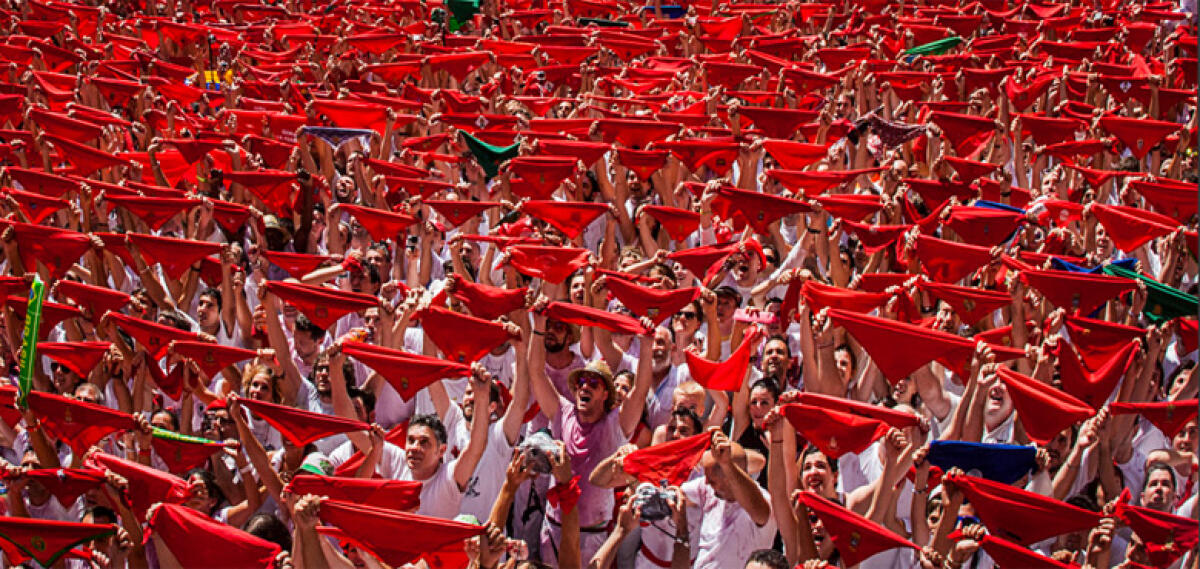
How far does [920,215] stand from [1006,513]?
4.24 meters

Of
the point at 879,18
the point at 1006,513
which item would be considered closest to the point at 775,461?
the point at 1006,513

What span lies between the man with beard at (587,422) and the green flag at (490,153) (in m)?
3.65

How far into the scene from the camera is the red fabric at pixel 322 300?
23.9 ft

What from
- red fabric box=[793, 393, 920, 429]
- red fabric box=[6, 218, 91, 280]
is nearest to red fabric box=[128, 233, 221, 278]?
red fabric box=[6, 218, 91, 280]

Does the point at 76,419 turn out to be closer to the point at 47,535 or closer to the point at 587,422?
the point at 47,535

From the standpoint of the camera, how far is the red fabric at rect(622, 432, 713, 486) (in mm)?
5508

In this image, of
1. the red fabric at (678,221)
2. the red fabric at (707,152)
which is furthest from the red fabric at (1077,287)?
the red fabric at (707,152)

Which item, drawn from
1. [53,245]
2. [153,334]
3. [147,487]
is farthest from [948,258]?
[53,245]

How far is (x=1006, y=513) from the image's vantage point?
16.8ft

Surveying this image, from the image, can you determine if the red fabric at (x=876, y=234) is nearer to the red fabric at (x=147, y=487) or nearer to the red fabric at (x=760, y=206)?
the red fabric at (x=760, y=206)

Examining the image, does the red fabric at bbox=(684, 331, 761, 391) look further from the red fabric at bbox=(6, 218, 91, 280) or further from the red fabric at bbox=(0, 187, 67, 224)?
the red fabric at bbox=(0, 187, 67, 224)

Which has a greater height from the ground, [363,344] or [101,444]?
[363,344]

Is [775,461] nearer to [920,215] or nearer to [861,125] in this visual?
[920,215]

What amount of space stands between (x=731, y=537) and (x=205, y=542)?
2.08 meters
